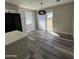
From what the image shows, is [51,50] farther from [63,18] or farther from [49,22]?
[49,22]

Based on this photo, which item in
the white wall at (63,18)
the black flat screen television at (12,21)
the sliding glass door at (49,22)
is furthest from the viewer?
the sliding glass door at (49,22)

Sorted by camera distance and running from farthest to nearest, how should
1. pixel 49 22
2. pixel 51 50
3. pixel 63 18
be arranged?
pixel 49 22
pixel 63 18
pixel 51 50

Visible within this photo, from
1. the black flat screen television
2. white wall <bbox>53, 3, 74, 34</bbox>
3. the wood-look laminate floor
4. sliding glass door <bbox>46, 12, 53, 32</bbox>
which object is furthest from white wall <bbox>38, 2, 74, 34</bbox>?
the black flat screen television

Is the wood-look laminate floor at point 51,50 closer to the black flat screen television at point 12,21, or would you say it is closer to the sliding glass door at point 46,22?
the black flat screen television at point 12,21

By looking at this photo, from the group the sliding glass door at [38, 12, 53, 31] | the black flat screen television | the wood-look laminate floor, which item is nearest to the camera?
the wood-look laminate floor

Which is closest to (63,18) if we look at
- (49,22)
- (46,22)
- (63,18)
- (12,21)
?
(63,18)

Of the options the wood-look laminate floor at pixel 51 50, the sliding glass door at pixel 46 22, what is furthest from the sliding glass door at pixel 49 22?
the wood-look laminate floor at pixel 51 50

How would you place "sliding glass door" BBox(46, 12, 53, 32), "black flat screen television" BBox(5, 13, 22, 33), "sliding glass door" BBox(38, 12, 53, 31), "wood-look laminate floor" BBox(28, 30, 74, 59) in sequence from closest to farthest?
"wood-look laminate floor" BBox(28, 30, 74, 59) → "black flat screen television" BBox(5, 13, 22, 33) → "sliding glass door" BBox(46, 12, 53, 32) → "sliding glass door" BBox(38, 12, 53, 31)

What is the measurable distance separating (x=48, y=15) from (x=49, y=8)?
69cm

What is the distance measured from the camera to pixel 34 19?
9961 millimetres

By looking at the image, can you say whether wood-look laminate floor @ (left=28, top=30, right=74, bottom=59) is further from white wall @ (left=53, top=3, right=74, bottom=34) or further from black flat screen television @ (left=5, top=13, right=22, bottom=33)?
white wall @ (left=53, top=3, right=74, bottom=34)

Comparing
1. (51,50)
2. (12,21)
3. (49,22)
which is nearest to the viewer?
(51,50)

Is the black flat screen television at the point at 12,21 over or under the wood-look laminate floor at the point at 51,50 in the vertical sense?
over
